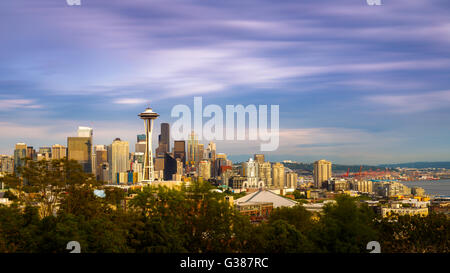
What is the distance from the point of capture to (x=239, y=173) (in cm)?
9769

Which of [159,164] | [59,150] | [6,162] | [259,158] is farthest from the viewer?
[159,164]

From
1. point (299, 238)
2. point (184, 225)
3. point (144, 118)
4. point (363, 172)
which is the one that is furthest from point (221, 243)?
point (363, 172)

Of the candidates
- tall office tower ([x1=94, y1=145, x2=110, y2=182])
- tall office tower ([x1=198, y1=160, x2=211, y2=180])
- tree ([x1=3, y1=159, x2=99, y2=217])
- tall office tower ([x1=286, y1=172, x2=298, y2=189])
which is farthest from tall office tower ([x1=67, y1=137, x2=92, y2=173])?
tree ([x1=3, y1=159, x2=99, y2=217])

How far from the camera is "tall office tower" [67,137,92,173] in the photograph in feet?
189

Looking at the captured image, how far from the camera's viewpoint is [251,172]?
297ft

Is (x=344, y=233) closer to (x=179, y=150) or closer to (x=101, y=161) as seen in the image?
(x=101, y=161)

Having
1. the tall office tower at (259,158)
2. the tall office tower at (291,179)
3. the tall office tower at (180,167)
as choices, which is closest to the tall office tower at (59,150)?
the tall office tower at (259,158)

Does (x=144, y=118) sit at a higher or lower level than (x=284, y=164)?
higher

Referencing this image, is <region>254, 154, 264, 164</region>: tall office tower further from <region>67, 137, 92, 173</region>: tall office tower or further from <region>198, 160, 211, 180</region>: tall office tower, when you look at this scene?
<region>67, 137, 92, 173</region>: tall office tower

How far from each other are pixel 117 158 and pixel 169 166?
12.2 meters

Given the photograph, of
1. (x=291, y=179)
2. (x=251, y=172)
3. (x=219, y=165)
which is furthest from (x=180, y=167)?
(x=291, y=179)

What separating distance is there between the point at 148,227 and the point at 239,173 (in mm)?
84404
